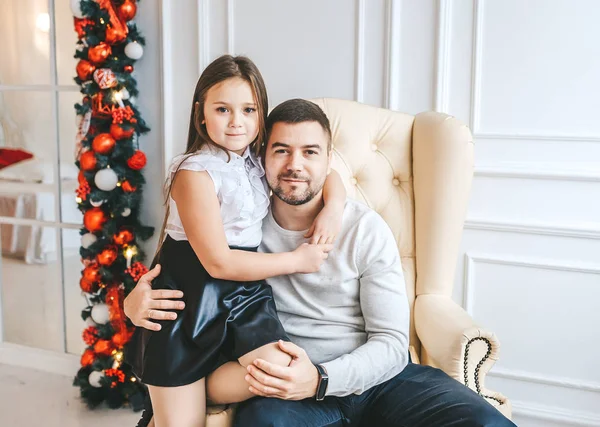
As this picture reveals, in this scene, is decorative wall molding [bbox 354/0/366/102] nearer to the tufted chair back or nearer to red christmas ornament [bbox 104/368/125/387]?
the tufted chair back

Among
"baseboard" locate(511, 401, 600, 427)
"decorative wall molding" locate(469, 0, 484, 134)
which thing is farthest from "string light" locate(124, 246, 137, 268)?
"baseboard" locate(511, 401, 600, 427)

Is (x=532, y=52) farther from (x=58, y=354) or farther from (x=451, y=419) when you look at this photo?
(x=58, y=354)

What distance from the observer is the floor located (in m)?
2.69

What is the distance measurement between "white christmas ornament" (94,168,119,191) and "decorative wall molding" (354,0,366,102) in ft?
3.58

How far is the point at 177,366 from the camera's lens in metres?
1.44

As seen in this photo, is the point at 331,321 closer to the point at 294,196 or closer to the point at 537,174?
the point at 294,196

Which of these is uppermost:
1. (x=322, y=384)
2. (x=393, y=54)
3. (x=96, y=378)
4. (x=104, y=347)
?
(x=393, y=54)

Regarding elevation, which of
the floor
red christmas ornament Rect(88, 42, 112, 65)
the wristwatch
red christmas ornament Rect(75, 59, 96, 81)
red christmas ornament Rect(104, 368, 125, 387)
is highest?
red christmas ornament Rect(88, 42, 112, 65)

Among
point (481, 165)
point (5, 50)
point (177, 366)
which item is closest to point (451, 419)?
point (177, 366)

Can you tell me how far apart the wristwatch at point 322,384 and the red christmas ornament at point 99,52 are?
1.80 meters

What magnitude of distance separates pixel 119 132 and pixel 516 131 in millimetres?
1619

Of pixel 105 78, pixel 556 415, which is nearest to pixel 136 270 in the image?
pixel 105 78

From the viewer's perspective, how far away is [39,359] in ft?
11.0

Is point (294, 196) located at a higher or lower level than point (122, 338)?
higher
